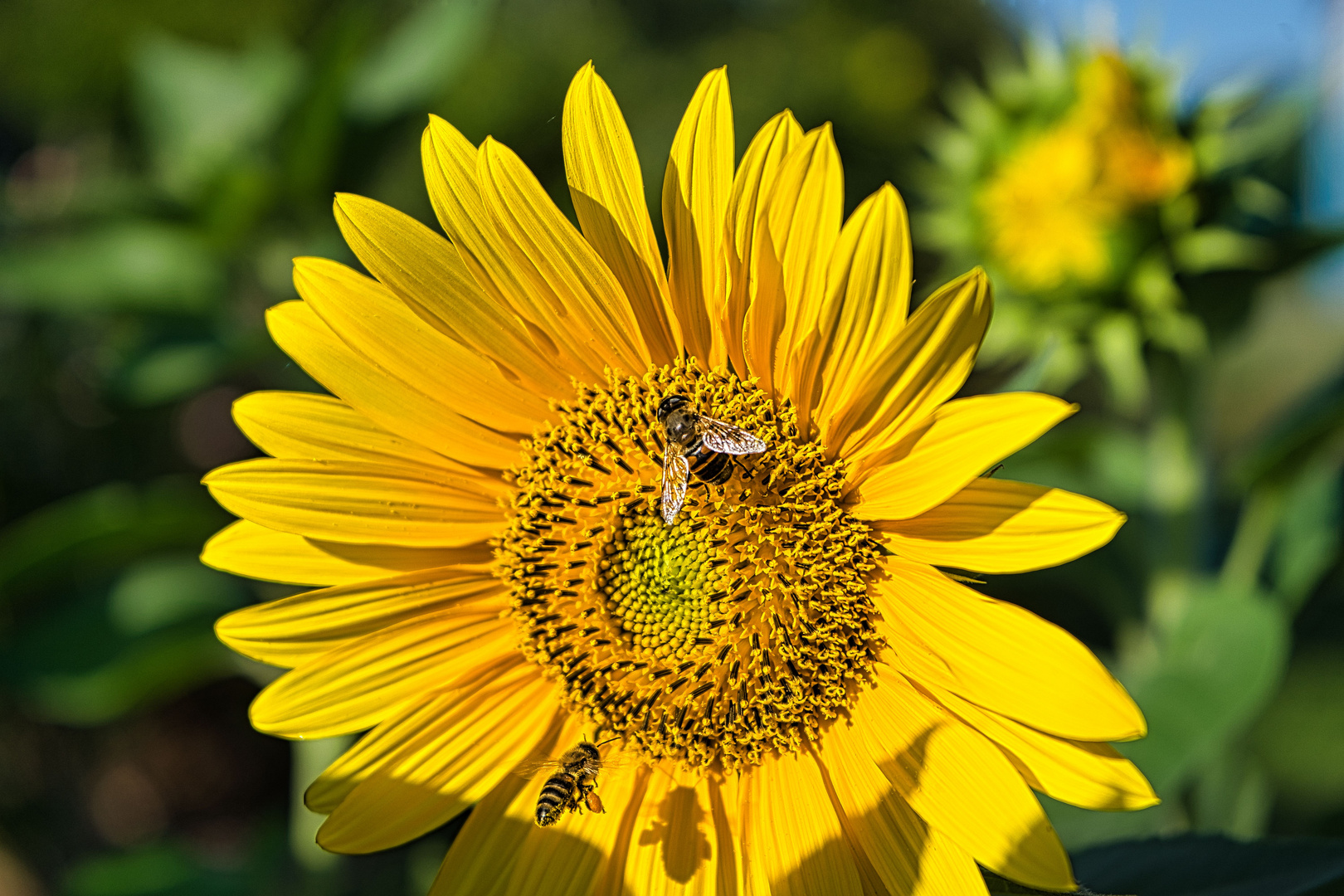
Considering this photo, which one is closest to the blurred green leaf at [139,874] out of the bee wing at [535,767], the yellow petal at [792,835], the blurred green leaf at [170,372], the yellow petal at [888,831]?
the blurred green leaf at [170,372]

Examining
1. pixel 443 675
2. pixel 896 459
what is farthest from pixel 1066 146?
pixel 443 675

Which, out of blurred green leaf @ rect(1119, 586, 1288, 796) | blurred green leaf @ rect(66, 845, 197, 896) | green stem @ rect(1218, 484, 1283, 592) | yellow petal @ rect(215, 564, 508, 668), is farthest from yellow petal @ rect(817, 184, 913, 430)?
blurred green leaf @ rect(66, 845, 197, 896)

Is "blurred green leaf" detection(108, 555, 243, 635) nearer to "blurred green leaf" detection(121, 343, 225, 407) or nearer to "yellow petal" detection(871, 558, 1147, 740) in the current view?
"blurred green leaf" detection(121, 343, 225, 407)

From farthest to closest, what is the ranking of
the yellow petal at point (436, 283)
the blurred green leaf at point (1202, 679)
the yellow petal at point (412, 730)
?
the blurred green leaf at point (1202, 679) < the yellow petal at point (412, 730) < the yellow petal at point (436, 283)

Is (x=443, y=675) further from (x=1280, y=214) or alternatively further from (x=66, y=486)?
(x=66, y=486)

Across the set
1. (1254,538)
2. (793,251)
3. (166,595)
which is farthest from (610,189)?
(1254,538)

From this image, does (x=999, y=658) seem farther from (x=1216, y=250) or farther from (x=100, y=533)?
(x=100, y=533)

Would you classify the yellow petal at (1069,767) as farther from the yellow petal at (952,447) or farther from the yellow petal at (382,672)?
the yellow petal at (382,672)
